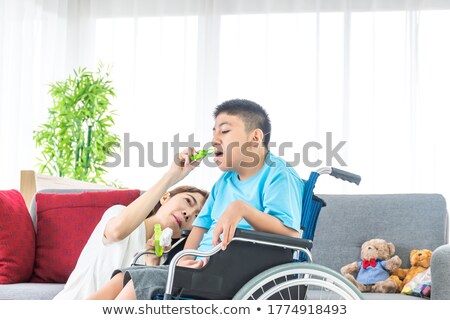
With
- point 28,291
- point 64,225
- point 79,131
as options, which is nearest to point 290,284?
point 28,291

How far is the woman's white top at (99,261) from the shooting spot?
2.33 metres

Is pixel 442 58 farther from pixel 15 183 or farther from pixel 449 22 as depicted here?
pixel 15 183

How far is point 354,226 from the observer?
9.26 feet

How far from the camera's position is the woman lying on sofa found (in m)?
2.28

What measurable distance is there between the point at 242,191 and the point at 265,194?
0.14 meters

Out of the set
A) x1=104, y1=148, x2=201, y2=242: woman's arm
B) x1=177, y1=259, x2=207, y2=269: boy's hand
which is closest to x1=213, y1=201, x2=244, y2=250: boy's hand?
x1=177, y1=259, x2=207, y2=269: boy's hand

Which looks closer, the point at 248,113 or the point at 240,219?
the point at 240,219

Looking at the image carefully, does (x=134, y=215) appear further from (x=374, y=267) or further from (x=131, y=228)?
(x=374, y=267)

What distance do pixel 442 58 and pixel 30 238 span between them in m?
3.81

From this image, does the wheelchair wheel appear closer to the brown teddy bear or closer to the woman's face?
the woman's face

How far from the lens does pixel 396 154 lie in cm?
538

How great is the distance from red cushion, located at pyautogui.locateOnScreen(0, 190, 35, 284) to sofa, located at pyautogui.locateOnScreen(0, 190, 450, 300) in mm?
52

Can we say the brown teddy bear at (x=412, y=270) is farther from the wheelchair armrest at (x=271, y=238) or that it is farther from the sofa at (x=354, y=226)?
the wheelchair armrest at (x=271, y=238)
